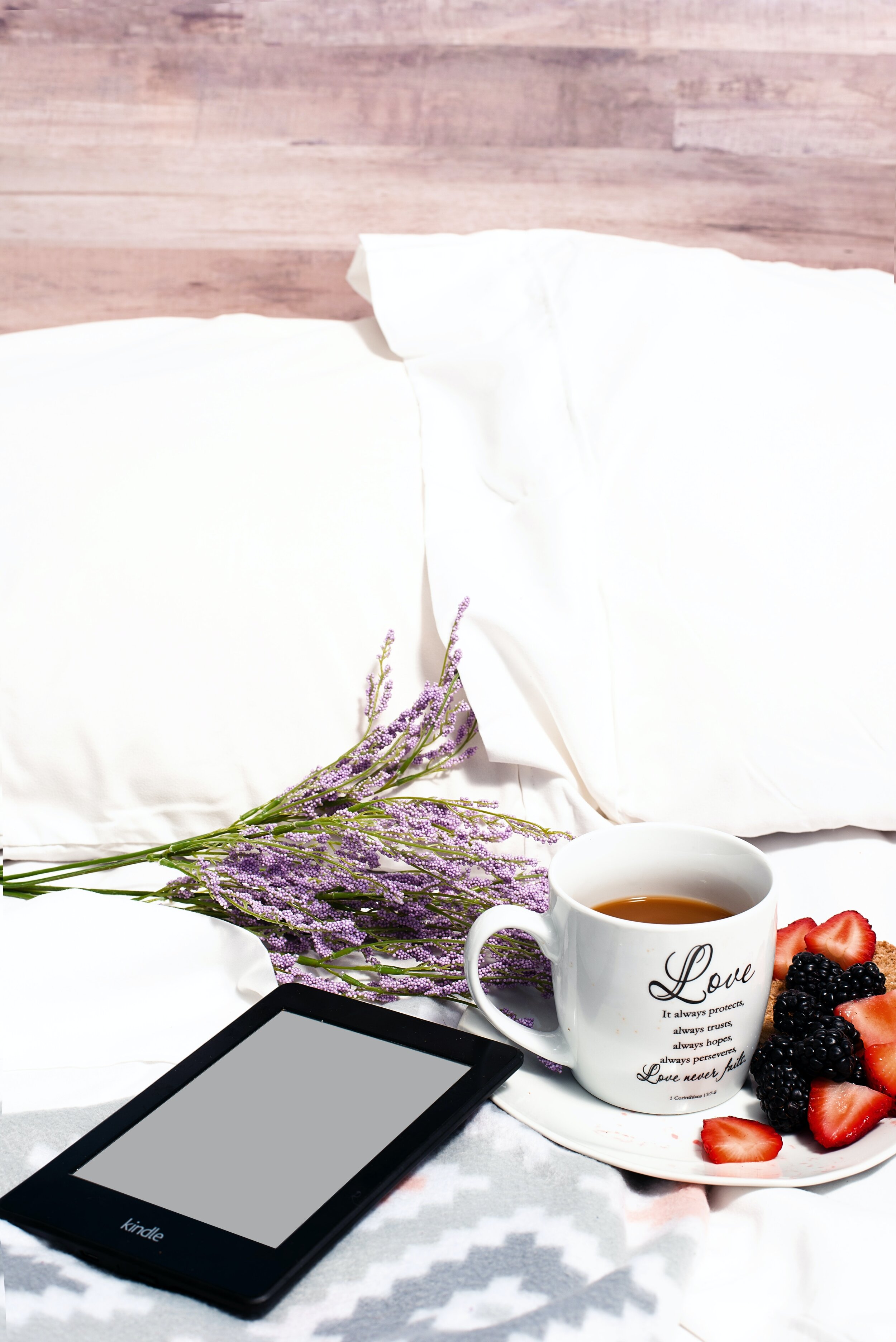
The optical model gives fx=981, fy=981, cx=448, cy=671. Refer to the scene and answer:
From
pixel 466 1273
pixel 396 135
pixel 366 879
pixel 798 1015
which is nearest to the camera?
pixel 466 1273

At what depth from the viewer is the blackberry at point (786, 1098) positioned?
0.47m

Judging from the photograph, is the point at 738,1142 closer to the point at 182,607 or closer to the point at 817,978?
the point at 817,978

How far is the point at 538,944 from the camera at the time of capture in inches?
20.8

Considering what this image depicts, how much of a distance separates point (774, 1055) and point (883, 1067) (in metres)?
0.05

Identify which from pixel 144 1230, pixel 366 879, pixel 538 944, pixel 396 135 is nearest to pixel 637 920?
pixel 538 944

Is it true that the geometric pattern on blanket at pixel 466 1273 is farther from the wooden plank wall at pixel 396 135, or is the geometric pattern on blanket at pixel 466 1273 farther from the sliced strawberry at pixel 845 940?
the wooden plank wall at pixel 396 135

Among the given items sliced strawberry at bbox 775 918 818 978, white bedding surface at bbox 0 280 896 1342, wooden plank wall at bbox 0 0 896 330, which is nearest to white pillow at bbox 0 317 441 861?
white bedding surface at bbox 0 280 896 1342

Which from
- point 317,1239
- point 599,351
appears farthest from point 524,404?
point 317,1239

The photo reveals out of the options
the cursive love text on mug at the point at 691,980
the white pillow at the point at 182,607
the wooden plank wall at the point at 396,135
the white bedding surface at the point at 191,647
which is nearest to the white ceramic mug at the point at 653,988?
the cursive love text on mug at the point at 691,980

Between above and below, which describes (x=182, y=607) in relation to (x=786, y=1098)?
above

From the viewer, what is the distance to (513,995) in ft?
1.95

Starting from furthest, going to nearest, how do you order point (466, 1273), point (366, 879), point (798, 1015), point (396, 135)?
point (396, 135)
point (366, 879)
point (798, 1015)
point (466, 1273)

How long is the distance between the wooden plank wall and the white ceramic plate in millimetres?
903

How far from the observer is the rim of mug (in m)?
0.48
